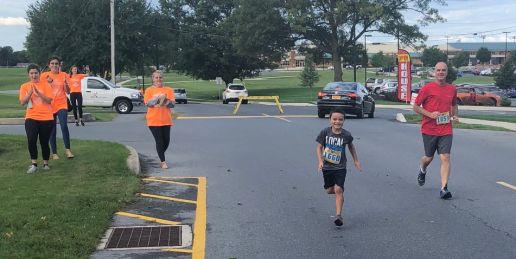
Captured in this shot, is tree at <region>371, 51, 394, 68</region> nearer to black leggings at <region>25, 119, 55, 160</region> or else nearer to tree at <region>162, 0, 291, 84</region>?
tree at <region>162, 0, 291, 84</region>

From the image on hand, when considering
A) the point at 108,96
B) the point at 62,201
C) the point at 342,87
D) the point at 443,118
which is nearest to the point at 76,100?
the point at 108,96

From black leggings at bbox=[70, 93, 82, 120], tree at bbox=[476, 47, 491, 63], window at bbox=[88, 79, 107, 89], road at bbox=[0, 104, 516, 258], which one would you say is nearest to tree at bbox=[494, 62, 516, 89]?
window at bbox=[88, 79, 107, 89]

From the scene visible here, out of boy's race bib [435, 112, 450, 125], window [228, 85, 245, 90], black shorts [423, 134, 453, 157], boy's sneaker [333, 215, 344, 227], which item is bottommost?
boy's sneaker [333, 215, 344, 227]

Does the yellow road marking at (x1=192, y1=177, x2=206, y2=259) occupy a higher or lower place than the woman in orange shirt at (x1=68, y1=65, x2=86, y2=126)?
lower

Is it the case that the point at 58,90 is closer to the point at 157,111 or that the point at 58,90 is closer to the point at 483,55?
the point at 157,111

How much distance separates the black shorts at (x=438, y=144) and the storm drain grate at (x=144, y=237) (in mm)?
3842

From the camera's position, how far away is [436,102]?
8.30 meters

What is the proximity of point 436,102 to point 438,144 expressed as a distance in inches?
22.7

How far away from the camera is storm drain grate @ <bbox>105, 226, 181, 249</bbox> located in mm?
5734

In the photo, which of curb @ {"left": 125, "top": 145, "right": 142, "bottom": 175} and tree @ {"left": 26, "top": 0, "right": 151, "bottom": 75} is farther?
tree @ {"left": 26, "top": 0, "right": 151, "bottom": 75}

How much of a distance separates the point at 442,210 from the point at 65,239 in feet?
14.2

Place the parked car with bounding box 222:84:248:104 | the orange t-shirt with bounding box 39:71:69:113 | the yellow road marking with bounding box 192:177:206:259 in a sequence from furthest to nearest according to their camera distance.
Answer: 1. the parked car with bounding box 222:84:248:104
2. the orange t-shirt with bounding box 39:71:69:113
3. the yellow road marking with bounding box 192:177:206:259

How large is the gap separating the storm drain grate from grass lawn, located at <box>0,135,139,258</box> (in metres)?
0.17

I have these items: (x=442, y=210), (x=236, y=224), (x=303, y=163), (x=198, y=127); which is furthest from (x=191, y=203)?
(x=198, y=127)
